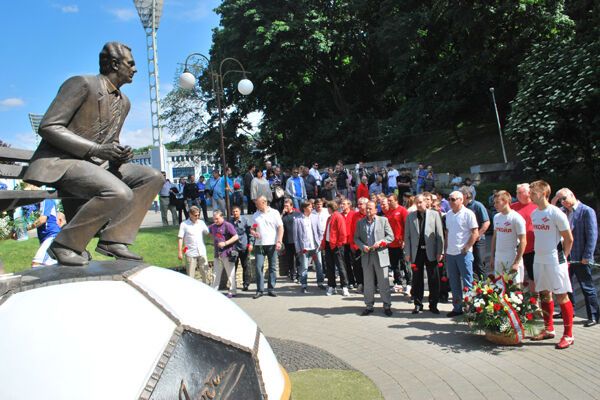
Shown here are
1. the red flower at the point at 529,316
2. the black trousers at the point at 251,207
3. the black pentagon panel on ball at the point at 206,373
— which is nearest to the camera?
the black pentagon panel on ball at the point at 206,373

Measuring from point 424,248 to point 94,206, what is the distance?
22.7 ft

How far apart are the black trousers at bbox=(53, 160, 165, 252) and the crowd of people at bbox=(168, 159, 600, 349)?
19.1 feet

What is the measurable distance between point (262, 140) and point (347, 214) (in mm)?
22892

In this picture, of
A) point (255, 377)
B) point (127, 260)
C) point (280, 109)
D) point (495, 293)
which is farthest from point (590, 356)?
point (280, 109)

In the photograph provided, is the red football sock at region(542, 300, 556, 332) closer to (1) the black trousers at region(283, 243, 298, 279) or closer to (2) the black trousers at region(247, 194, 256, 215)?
(1) the black trousers at region(283, 243, 298, 279)

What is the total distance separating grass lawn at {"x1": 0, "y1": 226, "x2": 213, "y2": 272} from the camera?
1177 centimetres

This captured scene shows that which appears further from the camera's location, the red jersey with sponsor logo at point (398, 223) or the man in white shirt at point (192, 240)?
the man in white shirt at point (192, 240)

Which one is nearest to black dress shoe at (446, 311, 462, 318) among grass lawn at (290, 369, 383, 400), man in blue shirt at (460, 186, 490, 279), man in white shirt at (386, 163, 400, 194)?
man in blue shirt at (460, 186, 490, 279)

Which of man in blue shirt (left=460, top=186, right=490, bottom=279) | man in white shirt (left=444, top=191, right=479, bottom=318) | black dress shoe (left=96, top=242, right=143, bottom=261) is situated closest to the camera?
black dress shoe (left=96, top=242, right=143, bottom=261)

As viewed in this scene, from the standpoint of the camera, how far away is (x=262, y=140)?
33.4m

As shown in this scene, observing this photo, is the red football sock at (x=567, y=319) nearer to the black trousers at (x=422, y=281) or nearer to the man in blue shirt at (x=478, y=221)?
the man in blue shirt at (x=478, y=221)

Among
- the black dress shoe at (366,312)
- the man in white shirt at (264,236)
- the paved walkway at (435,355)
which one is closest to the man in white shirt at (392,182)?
the man in white shirt at (264,236)

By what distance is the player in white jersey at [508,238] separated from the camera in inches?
292

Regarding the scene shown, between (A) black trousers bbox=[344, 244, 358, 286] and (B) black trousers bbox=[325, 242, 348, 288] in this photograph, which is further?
(A) black trousers bbox=[344, 244, 358, 286]
